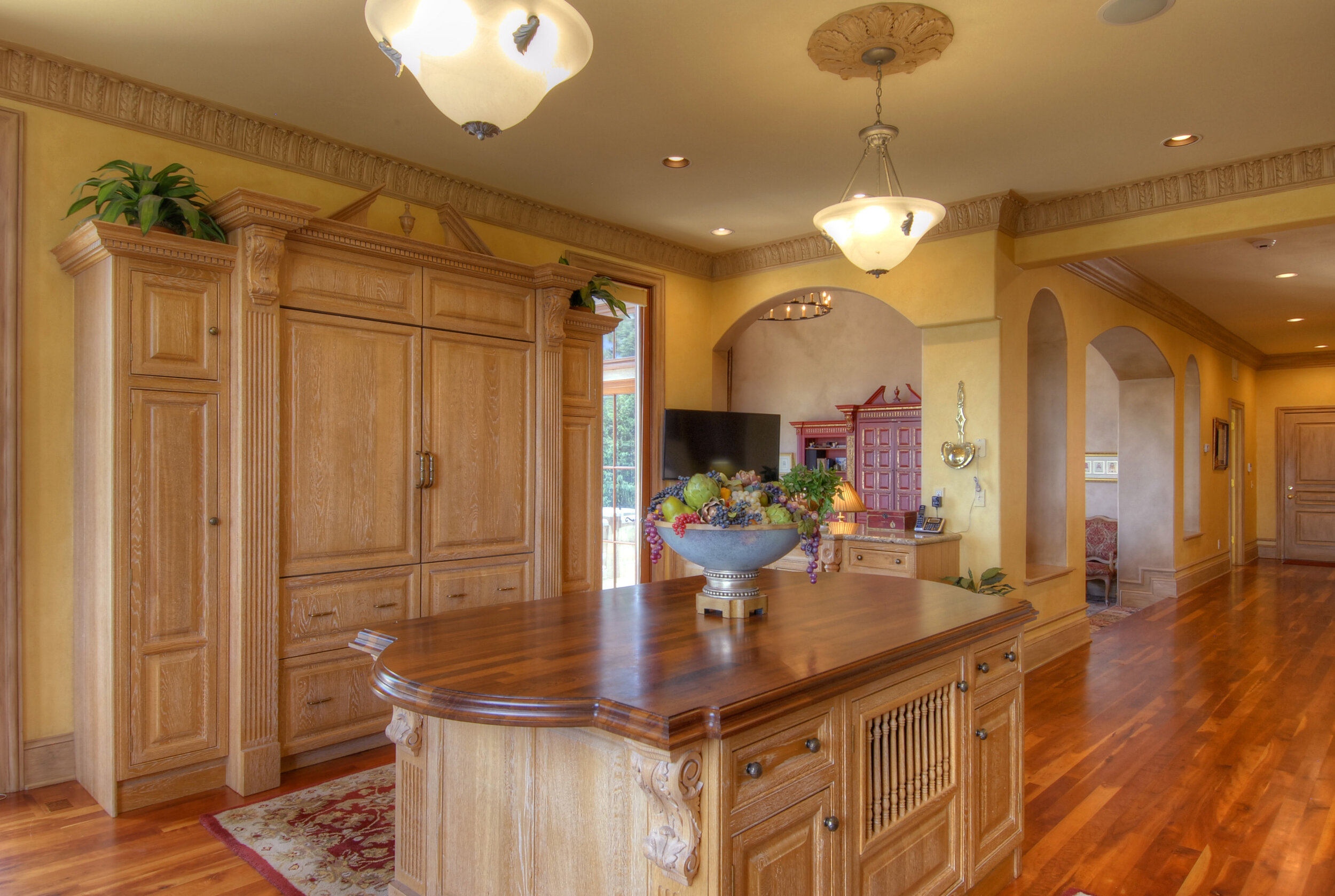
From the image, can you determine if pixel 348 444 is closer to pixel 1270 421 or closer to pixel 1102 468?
pixel 1102 468

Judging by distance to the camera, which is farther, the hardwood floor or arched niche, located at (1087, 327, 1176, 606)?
arched niche, located at (1087, 327, 1176, 606)

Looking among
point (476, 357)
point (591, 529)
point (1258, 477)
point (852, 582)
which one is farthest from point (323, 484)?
point (1258, 477)

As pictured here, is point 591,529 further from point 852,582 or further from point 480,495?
point 852,582

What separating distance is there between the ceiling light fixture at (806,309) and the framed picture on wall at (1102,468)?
325 cm

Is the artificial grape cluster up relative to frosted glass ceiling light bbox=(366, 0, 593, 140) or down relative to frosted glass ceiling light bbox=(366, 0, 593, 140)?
down

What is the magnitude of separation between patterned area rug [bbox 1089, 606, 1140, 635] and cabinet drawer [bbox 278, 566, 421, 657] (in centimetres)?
534

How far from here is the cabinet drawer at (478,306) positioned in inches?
152

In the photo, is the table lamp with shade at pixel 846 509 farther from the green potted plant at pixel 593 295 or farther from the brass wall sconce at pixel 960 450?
the green potted plant at pixel 593 295

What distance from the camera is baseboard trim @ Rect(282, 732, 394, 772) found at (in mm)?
3406

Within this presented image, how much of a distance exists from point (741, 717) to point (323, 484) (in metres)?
2.57

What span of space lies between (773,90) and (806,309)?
221 inches

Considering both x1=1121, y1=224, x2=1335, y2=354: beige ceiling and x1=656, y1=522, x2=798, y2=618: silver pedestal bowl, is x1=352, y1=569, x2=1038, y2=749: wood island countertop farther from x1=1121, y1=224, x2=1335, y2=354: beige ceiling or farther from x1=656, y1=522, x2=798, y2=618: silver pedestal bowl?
x1=1121, y1=224, x2=1335, y2=354: beige ceiling

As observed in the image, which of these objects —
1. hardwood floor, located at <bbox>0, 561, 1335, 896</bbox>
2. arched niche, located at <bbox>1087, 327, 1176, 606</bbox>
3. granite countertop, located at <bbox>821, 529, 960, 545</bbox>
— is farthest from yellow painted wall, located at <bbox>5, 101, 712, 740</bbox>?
arched niche, located at <bbox>1087, 327, 1176, 606</bbox>

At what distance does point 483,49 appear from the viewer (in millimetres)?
1822
